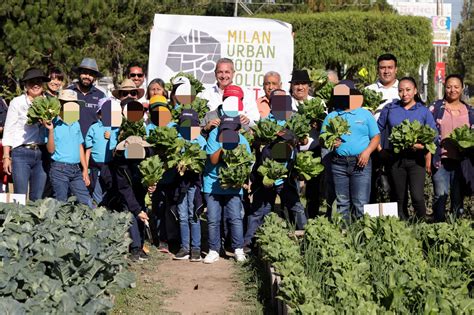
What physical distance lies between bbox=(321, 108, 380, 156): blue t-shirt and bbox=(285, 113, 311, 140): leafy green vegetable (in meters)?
0.24

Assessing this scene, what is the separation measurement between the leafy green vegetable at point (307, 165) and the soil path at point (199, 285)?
3.89 ft

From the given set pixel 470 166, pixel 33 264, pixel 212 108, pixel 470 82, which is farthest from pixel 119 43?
pixel 470 82

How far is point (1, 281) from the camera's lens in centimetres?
431

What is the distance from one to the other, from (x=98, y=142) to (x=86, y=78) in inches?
47.2

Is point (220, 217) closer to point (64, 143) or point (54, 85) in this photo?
point (64, 143)

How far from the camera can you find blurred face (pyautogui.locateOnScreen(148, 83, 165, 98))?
29.6 feet

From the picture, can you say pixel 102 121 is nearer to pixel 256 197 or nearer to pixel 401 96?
pixel 256 197

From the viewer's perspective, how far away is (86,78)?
9.09 meters

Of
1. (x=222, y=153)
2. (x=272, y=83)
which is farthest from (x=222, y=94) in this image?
(x=222, y=153)

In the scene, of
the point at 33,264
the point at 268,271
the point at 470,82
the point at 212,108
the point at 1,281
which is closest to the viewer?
the point at 1,281

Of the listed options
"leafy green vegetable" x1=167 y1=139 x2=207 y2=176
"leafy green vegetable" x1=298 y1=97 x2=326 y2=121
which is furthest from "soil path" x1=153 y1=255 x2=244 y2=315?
"leafy green vegetable" x1=298 y1=97 x2=326 y2=121

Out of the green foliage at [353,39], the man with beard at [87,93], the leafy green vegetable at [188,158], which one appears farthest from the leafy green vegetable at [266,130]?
the green foliage at [353,39]

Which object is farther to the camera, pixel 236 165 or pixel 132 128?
pixel 132 128

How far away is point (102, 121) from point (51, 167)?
2.37ft
